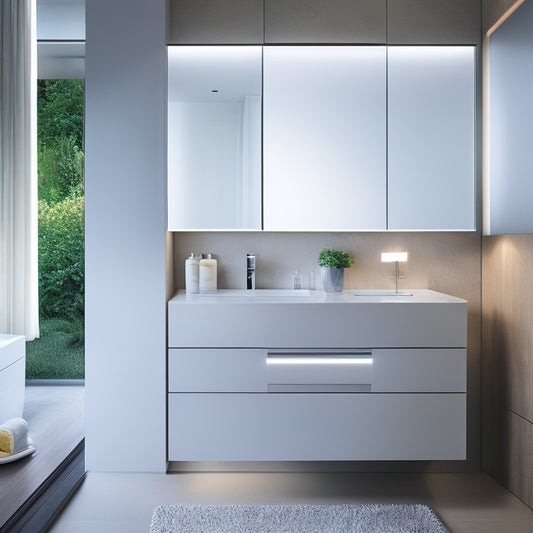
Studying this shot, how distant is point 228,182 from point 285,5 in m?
0.94

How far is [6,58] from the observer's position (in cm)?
392

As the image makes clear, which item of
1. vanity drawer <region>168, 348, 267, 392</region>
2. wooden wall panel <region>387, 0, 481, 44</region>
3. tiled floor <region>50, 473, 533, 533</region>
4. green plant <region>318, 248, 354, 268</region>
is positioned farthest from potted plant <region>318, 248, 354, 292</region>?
wooden wall panel <region>387, 0, 481, 44</region>

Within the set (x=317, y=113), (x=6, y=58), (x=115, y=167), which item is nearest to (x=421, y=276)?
(x=317, y=113)

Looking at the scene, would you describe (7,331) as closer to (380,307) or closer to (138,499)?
(138,499)

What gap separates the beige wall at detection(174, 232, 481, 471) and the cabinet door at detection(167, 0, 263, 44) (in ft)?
3.30

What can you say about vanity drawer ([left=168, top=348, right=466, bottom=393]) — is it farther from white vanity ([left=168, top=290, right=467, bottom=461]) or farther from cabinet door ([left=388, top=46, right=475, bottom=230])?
cabinet door ([left=388, top=46, right=475, bottom=230])

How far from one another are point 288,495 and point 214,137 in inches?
71.2

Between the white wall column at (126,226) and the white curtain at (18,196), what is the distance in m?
1.56

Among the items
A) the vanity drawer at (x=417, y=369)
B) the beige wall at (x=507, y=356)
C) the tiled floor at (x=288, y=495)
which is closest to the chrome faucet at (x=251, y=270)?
the vanity drawer at (x=417, y=369)

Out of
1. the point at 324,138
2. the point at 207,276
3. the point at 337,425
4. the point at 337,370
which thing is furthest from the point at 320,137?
the point at 337,425

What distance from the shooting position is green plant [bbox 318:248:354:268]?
286 centimetres

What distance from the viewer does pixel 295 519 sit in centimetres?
237

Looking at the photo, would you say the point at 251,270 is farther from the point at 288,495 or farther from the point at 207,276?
the point at 288,495

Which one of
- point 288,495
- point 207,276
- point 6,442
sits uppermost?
point 207,276
